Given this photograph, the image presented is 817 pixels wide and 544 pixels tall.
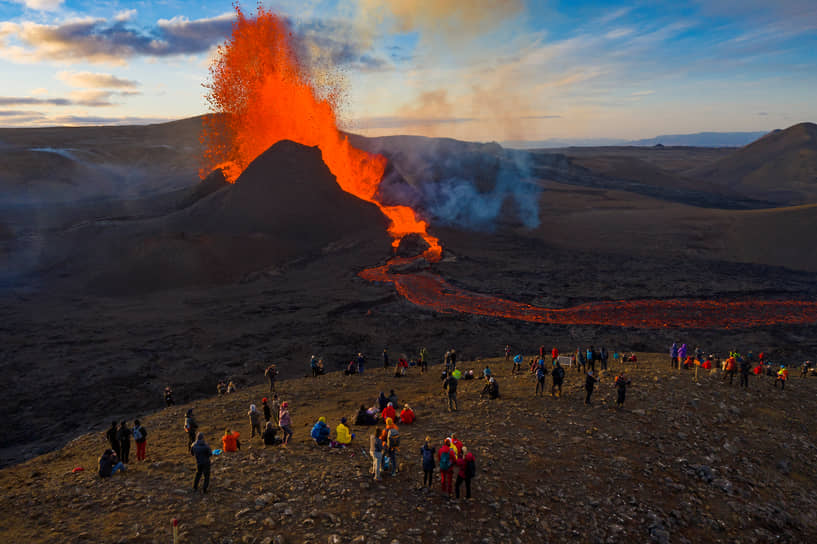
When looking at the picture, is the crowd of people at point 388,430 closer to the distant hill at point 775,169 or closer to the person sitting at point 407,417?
the person sitting at point 407,417

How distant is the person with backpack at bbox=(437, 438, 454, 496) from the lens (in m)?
12.1

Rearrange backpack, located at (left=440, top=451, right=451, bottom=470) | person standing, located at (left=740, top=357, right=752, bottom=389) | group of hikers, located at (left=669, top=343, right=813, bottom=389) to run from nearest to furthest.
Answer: backpack, located at (left=440, top=451, right=451, bottom=470) < person standing, located at (left=740, top=357, right=752, bottom=389) < group of hikers, located at (left=669, top=343, right=813, bottom=389)

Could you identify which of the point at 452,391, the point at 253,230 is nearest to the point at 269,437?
the point at 452,391

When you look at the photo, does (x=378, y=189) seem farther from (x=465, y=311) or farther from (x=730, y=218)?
(x=730, y=218)

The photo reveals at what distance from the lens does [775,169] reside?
145750 mm

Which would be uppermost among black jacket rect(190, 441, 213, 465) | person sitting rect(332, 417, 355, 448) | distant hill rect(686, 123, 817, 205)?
distant hill rect(686, 123, 817, 205)

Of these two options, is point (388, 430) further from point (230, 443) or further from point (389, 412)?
point (230, 443)

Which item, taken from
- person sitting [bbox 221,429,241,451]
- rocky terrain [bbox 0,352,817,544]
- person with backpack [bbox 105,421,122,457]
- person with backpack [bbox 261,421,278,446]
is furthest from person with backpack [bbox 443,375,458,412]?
person with backpack [bbox 105,421,122,457]

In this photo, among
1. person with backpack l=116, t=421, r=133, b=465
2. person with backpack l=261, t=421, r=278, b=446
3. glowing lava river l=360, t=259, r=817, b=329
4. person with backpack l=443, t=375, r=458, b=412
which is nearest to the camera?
person with backpack l=116, t=421, r=133, b=465

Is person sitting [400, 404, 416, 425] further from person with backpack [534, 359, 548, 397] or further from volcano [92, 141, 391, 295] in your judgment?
volcano [92, 141, 391, 295]

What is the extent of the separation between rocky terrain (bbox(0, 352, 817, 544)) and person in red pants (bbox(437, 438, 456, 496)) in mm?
295

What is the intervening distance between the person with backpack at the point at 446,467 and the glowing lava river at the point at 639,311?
29.3 m

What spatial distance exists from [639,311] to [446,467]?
35980 millimetres

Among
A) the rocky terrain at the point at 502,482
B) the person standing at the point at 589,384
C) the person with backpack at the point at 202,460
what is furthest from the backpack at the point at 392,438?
the person standing at the point at 589,384
